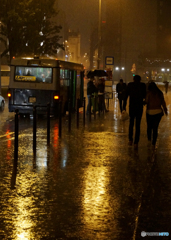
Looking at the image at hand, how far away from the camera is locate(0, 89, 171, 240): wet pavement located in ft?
17.3

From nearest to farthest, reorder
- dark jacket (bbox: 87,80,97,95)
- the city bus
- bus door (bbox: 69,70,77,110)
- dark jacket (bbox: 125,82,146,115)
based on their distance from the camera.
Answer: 1. dark jacket (bbox: 125,82,146,115)
2. the city bus
3. dark jacket (bbox: 87,80,97,95)
4. bus door (bbox: 69,70,77,110)

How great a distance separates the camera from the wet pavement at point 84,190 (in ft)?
17.3

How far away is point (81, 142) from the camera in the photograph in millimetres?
12633

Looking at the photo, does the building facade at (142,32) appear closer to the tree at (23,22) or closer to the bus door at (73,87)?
the tree at (23,22)

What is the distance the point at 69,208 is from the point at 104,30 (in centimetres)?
14740

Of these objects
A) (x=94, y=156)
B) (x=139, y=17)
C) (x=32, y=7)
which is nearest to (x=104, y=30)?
(x=139, y=17)

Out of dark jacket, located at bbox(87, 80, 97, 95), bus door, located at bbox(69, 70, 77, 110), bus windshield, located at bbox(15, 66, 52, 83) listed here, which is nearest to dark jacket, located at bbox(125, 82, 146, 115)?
bus windshield, located at bbox(15, 66, 52, 83)

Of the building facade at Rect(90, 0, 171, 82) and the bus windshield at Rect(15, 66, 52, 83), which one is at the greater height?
the building facade at Rect(90, 0, 171, 82)

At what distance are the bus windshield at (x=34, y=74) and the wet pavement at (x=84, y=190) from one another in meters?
7.09

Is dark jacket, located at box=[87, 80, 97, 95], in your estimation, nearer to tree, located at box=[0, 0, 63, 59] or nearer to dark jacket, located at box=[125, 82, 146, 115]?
dark jacket, located at box=[125, 82, 146, 115]

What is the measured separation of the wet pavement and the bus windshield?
7086mm

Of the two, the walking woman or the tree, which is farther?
the tree

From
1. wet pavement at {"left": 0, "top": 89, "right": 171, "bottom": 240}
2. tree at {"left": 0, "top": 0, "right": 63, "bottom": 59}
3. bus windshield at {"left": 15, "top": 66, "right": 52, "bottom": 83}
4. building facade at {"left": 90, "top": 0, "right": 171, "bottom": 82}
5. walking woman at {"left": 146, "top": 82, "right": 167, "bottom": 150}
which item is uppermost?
building facade at {"left": 90, "top": 0, "right": 171, "bottom": 82}

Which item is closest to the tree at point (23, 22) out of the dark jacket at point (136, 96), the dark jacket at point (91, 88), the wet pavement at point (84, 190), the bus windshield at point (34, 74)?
the dark jacket at point (91, 88)
